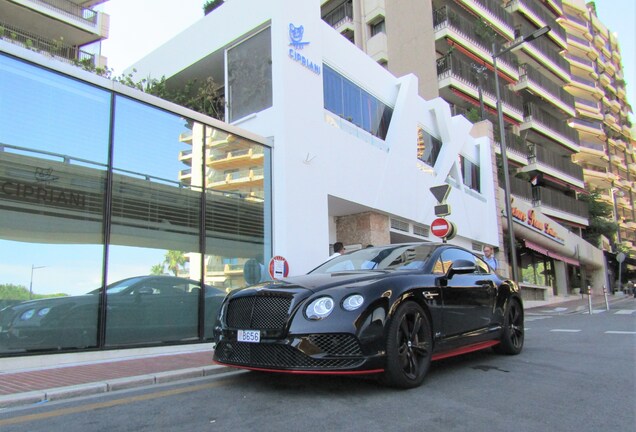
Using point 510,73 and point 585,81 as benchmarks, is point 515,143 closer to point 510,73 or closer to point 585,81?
point 510,73

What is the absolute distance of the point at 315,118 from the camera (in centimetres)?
1148

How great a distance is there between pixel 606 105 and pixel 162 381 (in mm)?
71356

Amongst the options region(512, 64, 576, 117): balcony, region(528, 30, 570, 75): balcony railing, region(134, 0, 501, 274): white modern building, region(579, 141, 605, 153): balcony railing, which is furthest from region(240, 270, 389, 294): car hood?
region(579, 141, 605, 153): balcony railing

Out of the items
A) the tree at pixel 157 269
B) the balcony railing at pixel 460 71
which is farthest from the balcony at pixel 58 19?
the tree at pixel 157 269

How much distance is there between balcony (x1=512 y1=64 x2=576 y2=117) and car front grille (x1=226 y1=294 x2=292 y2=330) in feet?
122

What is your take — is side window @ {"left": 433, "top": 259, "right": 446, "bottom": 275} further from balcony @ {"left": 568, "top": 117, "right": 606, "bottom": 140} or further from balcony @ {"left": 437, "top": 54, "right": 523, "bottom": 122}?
balcony @ {"left": 568, "top": 117, "right": 606, "bottom": 140}

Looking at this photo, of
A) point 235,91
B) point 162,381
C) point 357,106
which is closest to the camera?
point 162,381

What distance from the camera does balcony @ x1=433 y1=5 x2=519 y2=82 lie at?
2966cm

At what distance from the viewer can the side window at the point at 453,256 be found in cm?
530

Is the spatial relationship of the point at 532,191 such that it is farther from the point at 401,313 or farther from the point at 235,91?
the point at 401,313

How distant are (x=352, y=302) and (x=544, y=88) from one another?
4086 centimetres

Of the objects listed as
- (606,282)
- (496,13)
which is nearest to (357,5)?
(496,13)

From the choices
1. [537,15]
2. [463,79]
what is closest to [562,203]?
[463,79]

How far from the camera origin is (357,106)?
14.0 metres
